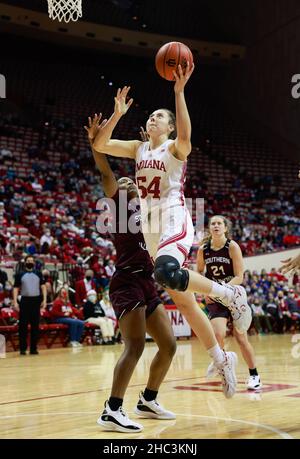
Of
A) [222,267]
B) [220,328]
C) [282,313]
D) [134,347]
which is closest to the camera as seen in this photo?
[134,347]

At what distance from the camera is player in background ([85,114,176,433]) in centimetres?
477

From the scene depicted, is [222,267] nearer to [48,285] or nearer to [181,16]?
[48,285]

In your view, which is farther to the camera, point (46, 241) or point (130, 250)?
point (46, 241)

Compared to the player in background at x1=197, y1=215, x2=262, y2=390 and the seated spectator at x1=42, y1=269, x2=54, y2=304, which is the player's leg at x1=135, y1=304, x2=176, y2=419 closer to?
the player in background at x1=197, y1=215, x2=262, y2=390

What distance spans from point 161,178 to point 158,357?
1.46 m

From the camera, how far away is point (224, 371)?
4961mm

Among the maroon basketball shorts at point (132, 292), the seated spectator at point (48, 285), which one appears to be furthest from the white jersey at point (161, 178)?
the seated spectator at point (48, 285)

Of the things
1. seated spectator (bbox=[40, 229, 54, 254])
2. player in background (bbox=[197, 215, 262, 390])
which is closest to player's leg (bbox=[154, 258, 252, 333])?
player in background (bbox=[197, 215, 262, 390])

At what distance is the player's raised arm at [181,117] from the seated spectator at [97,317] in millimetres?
10278

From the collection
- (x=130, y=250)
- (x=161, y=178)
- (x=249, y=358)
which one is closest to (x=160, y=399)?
(x=249, y=358)

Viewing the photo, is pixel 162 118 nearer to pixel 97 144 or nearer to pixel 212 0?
pixel 97 144

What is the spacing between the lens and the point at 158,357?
5262mm

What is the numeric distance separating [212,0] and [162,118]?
Result: 29467 mm
